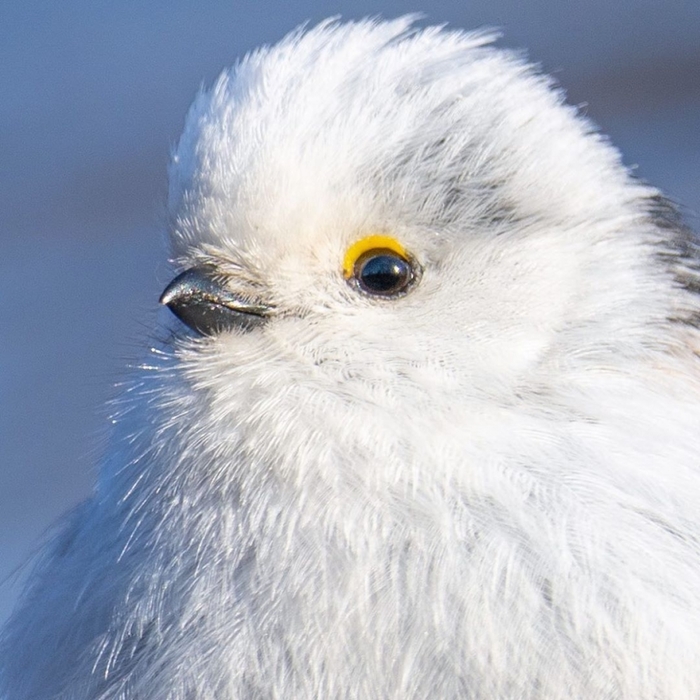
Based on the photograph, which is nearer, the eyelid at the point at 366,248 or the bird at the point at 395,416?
the bird at the point at 395,416

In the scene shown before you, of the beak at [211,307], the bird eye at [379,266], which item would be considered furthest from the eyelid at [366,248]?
the beak at [211,307]

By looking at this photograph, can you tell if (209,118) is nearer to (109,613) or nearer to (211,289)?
(211,289)

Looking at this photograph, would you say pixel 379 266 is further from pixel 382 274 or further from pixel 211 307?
pixel 211 307

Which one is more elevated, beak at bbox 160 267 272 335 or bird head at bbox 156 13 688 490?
bird head at bbox 156 13 688 490

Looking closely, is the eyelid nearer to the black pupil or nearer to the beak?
the black pupil

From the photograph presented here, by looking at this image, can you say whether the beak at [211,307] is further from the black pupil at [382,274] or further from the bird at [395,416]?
the black pupil at [382,274]

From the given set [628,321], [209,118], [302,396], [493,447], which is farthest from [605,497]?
[209,118]

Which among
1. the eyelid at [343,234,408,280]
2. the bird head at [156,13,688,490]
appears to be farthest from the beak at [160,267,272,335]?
the eyelid at [343,234,408,280]
